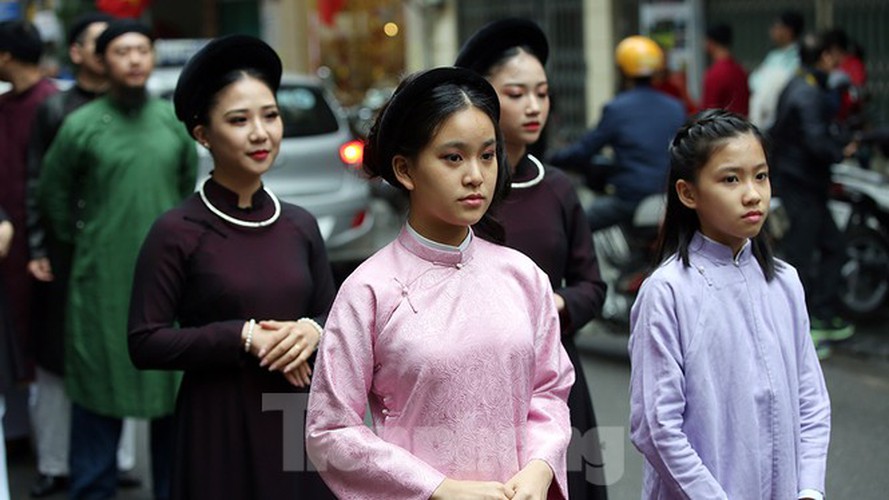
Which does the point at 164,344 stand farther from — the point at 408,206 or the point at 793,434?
the point at 793,434

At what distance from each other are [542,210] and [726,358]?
3.15 feet

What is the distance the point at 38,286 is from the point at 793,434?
4.05m

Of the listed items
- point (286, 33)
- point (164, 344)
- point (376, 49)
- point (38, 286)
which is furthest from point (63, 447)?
point (286, 33)

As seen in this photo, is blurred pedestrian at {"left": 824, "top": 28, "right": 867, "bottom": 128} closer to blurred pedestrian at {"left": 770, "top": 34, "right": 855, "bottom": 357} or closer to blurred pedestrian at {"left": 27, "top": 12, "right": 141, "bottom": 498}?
A: blurred pedestrian at {"left": 770, "top": 34, "right": 855, "bottom": 357}

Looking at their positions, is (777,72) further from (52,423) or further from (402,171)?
(402,171)

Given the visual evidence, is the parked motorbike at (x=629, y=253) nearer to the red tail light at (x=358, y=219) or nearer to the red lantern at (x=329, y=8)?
the red tail light at (x=358, y=219)

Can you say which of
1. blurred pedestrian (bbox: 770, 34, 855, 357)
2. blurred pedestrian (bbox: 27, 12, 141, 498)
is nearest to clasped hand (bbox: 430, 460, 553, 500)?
blurred pedestrian (bbox: 27, 12, 141, 498)

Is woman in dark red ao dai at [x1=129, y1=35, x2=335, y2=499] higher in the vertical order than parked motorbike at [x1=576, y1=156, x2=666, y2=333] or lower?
higher

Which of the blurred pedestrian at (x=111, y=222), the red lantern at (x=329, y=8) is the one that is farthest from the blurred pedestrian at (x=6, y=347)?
the red lantern at (x=329, y=8)

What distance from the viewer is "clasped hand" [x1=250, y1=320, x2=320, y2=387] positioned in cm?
381

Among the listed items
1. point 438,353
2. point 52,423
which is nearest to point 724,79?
point 52,423

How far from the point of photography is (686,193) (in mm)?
3441

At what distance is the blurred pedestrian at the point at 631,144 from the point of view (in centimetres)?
829

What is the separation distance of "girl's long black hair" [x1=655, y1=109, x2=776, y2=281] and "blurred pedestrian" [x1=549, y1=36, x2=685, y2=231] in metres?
4.68
